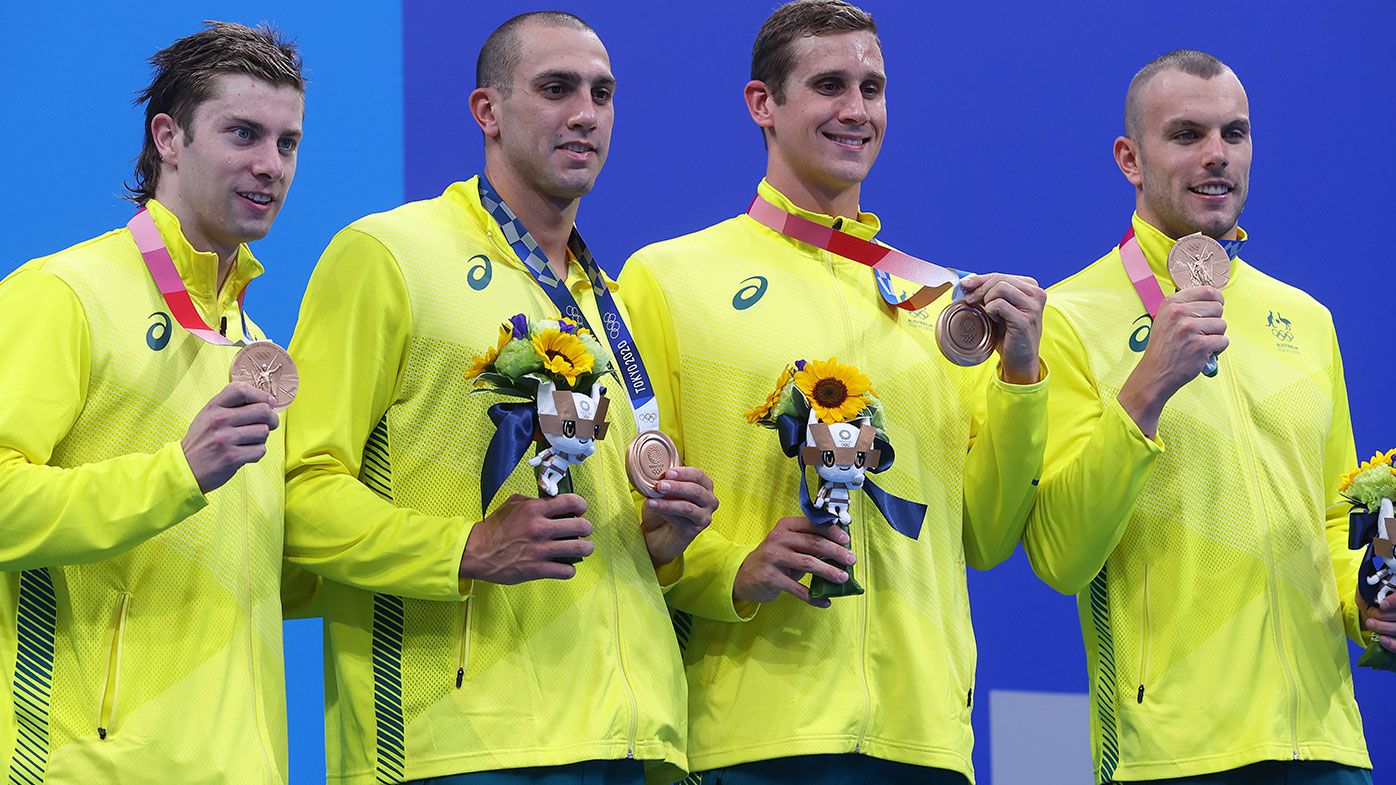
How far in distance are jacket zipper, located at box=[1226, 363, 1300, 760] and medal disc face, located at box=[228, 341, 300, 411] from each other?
6.52 ft

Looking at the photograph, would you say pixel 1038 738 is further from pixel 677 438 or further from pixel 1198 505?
pixel 677 438

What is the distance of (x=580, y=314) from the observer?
3.27 metres

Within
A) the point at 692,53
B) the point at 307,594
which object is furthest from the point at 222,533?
the point at 692,53

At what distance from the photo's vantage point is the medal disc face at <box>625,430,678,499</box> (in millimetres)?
3115

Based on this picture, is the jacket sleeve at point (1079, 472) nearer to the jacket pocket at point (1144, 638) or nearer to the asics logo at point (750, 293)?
the jacket pocket at point (1144, 638)

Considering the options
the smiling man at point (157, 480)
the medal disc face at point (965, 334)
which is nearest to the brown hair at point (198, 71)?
the smiling man at point (157, 480)

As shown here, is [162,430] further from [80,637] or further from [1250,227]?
[1250,227]

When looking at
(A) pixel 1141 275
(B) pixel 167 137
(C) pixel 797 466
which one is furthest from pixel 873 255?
(B) pixel 167 137

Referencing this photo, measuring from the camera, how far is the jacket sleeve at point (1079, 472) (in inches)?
141

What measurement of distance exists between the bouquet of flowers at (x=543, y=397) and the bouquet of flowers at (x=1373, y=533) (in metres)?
1.65

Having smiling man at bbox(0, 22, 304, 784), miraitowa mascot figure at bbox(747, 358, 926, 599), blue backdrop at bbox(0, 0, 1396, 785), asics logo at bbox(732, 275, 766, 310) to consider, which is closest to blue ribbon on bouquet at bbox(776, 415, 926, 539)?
miraitowa mascot figure at bbox(747, 358, 926, 599)

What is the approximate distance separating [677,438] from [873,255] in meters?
0.53

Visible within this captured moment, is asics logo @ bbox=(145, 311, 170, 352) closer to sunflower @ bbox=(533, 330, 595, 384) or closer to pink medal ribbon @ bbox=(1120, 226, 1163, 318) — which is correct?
sunflower @ bbox=(533, 330, 595, 384)

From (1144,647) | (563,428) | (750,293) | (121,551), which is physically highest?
(750,293)
